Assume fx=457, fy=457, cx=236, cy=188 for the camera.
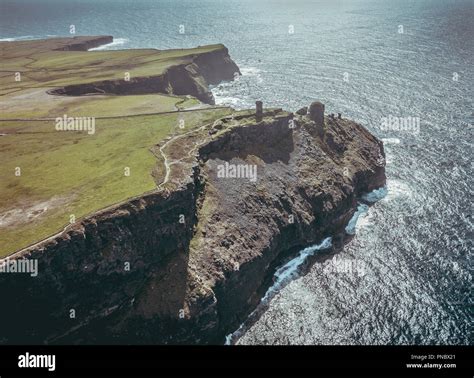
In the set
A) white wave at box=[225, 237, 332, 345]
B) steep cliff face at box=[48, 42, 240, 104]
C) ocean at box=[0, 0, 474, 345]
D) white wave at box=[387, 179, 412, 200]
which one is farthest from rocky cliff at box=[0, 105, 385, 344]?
steep cliff face at box=[48, 42, 240, 104]

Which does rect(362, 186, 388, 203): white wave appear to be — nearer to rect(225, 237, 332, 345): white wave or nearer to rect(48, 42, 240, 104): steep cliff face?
rect(225, 237, 332, 345): white wave

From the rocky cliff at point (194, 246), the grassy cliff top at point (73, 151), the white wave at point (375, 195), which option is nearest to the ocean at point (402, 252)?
the white wave at point (375, 195)

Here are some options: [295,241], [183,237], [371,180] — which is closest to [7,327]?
[183,237]

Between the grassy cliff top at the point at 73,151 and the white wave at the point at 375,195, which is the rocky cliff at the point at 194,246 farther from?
the grassy cliff top at the point at 73,151

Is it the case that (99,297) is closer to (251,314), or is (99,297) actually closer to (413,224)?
(251,314)

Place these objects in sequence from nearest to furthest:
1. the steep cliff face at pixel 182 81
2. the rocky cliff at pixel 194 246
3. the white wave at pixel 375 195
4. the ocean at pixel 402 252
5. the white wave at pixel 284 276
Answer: the rocky cliff at pixel 194 246, the ocean at pixel 402 252, the white wave at pixel 284 276, the white wave at pixel 375 195, the steep cliff face at pixel 182 81

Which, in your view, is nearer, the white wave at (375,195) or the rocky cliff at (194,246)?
the rocky cliff at (194,246)
